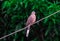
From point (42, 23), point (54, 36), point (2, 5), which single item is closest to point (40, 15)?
point (42, 23)

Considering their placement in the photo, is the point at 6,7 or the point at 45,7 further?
the point at 6,7

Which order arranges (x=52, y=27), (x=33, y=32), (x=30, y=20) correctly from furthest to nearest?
1. (x=33, y=32)
2. (x=52, y=27)
3. (x=30, y=20)

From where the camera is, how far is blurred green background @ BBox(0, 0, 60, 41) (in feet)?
16.3

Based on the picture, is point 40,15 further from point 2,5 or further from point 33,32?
point 2,5

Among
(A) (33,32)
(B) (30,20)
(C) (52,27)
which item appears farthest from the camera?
(A) (33,32)

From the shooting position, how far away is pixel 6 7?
543 centimetres

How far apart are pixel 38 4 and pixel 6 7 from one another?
2.45 ft

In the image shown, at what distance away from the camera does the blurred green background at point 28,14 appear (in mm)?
4980

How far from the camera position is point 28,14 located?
5.28 meters

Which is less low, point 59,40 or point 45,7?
point 45,7

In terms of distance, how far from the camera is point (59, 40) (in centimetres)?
515

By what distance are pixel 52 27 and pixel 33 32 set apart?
1.69ft

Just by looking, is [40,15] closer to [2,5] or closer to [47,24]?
[47,24]

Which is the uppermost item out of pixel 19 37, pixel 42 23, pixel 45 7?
pixel 45 7
